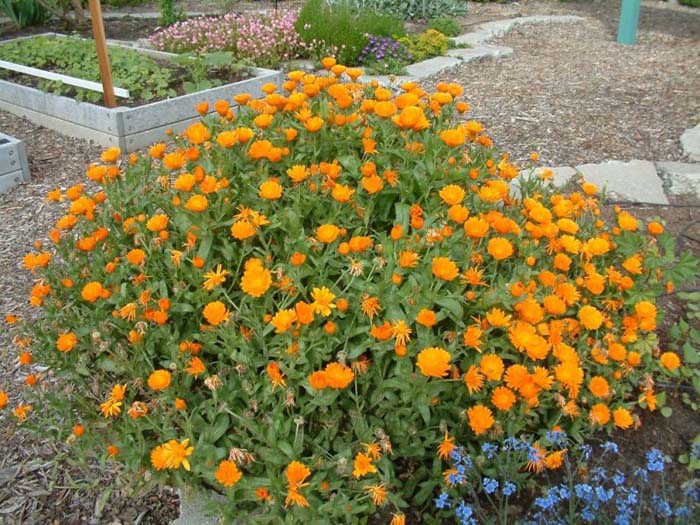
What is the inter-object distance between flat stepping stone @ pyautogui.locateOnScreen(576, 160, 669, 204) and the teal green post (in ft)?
13.5

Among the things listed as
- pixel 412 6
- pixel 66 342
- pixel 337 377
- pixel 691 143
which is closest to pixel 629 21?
pixel 412 6

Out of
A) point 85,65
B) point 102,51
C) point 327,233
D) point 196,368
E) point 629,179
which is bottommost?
point 629,179

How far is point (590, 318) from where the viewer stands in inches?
72.3

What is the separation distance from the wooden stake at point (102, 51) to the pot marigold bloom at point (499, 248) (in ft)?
11.8

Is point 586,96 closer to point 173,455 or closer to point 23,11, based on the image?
point 173,455

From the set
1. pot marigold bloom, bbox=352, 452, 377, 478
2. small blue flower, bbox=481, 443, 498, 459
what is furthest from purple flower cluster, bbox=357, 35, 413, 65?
pot marigold bloom, bbox=352, 452, 377, 478

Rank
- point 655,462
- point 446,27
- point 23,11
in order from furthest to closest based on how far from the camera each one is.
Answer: point 23,11 → point 446,27 → point 655,462

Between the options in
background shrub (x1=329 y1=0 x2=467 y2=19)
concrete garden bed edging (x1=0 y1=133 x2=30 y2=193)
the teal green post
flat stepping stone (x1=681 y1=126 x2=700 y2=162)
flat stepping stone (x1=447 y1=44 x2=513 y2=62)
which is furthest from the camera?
background shrub (x1=329 y1=0 x2=467 y2=19)

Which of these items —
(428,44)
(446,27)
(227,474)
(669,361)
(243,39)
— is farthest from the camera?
(446,27)

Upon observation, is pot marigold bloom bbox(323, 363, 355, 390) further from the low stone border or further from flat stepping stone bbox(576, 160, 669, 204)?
the low stone border

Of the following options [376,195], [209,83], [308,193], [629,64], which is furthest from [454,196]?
[629,64]

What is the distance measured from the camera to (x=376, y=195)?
7.18ft

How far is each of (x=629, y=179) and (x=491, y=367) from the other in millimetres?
2638

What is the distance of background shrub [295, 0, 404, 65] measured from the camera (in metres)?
6.33
